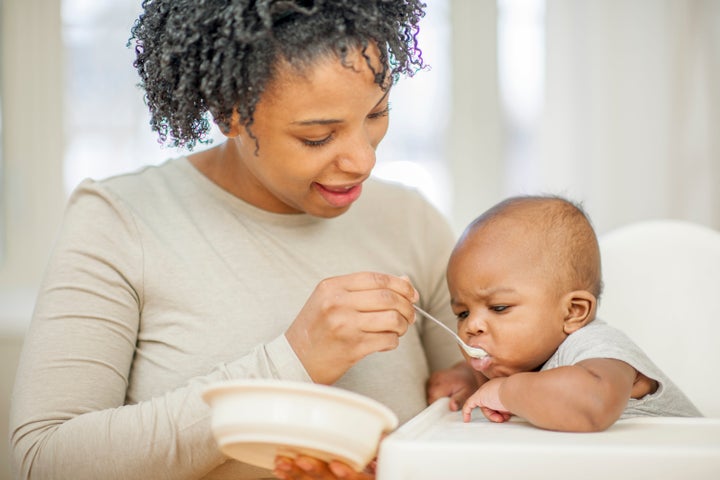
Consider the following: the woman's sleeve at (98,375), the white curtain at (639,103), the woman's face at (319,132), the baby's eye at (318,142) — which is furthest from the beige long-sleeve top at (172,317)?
the white curtain at (639,103)

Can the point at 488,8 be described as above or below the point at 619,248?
above

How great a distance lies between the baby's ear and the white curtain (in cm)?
135

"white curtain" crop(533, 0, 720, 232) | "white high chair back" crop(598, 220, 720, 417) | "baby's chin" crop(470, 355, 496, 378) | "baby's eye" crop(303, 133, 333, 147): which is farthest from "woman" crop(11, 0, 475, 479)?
"white curtain" crop(533, 0, 720, 232)

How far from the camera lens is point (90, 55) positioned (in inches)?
108

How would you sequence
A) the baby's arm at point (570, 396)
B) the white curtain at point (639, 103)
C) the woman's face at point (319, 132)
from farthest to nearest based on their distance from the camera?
the white curtain at point (639, 103) < the woman's face at point (319, 132) < the baby's arm at point (570, 396)

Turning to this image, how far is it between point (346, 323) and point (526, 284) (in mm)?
330

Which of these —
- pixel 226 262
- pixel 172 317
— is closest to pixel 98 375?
pixel 172 317

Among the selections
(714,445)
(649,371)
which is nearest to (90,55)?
(649,371)

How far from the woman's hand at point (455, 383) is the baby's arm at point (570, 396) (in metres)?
0.23

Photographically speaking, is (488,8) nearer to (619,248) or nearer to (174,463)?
(619,248)

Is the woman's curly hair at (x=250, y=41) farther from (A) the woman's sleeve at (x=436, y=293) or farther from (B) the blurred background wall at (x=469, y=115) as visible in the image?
(B) the blurred background wall at (x=469, y=115)

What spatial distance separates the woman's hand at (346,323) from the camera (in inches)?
40.4

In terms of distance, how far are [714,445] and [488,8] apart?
212 centimetres

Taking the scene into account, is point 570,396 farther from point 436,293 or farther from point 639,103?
point 639,103
